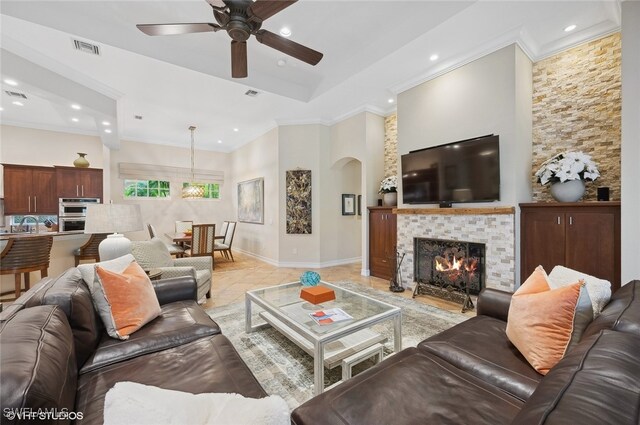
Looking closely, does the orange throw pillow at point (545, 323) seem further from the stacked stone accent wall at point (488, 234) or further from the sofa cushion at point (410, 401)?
the stacked stone accent wall at point (488, 234)

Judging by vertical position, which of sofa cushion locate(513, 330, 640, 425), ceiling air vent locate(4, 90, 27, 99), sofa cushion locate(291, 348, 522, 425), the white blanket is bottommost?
sofa cushion locate(291, 348, 522, 425)

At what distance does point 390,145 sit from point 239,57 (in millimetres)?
3405

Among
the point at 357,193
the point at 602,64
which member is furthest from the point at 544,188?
the point at 357,193

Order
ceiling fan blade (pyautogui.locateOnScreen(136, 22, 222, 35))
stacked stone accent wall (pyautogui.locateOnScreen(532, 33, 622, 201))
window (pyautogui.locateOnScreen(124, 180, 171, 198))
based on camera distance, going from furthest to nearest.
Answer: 1. window (pyautogui.locateOnScreen(124, 180, 171, 198))
2. stacked stone accent wall (pyautogui.locateOnScreen(532, 33, 622, 201))
3. ceiling fan blade (pyautogui.locateOnScreen(136, 22, 222, 35))

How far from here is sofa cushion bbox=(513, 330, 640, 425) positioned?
0.59 meters

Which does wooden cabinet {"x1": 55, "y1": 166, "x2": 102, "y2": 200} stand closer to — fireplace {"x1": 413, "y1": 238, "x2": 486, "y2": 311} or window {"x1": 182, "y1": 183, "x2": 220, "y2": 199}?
window {"x1": 182, "y1": 183, "x2": 220, "y2": 199}

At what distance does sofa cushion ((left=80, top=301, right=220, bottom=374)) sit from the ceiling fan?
7.23 ft

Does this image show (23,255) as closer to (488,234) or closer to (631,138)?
(488,234)

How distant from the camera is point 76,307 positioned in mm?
1442

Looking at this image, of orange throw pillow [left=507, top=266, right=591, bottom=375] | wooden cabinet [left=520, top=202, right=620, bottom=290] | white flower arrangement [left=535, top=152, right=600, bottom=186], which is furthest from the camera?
white flower arrangement [left=535, top=152, right=600, bottom=186]

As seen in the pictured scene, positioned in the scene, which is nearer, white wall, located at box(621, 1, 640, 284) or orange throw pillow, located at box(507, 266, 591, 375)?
orange throw pillow, located at box(507, 266, 591, 375)

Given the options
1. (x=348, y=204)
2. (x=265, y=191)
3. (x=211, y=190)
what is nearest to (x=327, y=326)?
(x=348, y=204)

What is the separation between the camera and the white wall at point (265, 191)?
5957 millimetres

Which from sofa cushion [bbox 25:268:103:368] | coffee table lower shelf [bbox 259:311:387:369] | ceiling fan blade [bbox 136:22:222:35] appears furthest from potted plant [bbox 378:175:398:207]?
sofa cushion [bbox 25:268:103:368]
